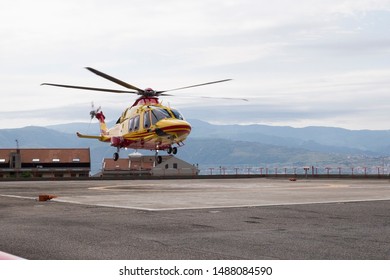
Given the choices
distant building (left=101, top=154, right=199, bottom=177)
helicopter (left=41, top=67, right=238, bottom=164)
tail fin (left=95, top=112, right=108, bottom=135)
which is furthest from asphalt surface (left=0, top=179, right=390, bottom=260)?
distant building (left=101, top=154, right=199, bottom=177)

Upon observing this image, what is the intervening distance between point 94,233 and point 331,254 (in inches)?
206

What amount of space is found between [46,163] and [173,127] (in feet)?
425

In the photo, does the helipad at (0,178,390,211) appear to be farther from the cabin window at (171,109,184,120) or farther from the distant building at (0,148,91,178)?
the distant building at (0,148,91,178)

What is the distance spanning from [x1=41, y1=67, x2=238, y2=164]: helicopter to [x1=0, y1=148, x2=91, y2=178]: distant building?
381 ft

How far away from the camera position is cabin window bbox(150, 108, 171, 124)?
4833cm

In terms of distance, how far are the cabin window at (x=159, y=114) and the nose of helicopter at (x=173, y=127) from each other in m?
0.51

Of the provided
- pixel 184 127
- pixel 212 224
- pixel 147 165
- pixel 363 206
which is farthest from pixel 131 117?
pixel 147 165

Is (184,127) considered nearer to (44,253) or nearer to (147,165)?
(44,253)

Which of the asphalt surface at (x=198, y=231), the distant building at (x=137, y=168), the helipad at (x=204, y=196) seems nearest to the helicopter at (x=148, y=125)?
the helipad at (x=204, y=196)

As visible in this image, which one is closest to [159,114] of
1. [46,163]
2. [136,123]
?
[136,123]

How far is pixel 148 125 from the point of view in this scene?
49062mm

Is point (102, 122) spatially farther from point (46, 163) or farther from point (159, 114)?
point (46, 163)

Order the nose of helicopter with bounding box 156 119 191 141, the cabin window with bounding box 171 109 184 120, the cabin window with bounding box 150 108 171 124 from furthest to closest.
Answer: the cabin window with bounding box 171 109 184 120, the cabin window with bounding box 150 108 171 124, the nose of helicopter with bounding box 156 119 191 141

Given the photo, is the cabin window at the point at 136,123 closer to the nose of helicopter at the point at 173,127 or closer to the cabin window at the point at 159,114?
the cabin window at the point at 159,114
